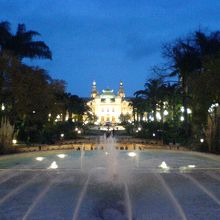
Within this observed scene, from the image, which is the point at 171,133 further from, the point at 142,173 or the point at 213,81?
the point at 142,173

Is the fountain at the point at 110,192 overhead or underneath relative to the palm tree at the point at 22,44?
underneath

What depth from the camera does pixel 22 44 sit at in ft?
126

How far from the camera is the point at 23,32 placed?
39.1 m

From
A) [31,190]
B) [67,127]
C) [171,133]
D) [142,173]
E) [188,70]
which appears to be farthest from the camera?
[67,127]

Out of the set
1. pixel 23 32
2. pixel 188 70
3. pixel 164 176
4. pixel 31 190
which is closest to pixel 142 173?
pixel 164 176

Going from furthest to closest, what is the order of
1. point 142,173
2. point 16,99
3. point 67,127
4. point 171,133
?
point 67,127 < point 171,133 < point 16,99 < point 142,173

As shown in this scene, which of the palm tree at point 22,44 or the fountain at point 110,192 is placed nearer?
the fountain at point 110,192

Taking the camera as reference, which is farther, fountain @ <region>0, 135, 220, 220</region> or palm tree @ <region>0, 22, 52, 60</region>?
palm tree @ <region>0, 22, 52, 60</region>

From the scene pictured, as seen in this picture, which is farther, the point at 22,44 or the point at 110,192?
the point at 22,44

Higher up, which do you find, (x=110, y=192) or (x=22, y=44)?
(x=22, y=44)

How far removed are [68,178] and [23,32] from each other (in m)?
28.7

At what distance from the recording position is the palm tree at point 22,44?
37.5 meters

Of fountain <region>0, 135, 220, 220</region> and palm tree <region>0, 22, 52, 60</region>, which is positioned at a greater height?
palm tree <region>0, 22, 52, 60</region>

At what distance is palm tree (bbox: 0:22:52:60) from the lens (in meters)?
37.5
